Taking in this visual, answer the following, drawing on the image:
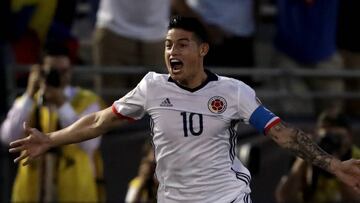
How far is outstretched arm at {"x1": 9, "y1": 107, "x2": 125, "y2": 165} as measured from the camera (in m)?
7.75

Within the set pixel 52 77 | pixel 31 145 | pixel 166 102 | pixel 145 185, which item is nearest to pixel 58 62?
pixel 52 77

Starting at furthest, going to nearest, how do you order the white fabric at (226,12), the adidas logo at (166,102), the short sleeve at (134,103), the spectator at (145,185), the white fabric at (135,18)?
1. the white fabric at (226,12)
2. the white fabric at (135,18)
3. the spectator at (145,185)
4. the short sleeve at (134,103)
5. the adidas logo at (166,102)

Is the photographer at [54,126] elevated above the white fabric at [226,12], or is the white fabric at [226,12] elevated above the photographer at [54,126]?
the white fabric at [226,12]

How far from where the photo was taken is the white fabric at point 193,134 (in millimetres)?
7578

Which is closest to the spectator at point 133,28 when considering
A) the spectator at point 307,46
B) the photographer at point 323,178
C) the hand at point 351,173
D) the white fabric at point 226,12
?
the white fabric at point 226,12

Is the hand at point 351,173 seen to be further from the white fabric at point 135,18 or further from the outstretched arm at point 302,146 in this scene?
the white fabric at point 135,18

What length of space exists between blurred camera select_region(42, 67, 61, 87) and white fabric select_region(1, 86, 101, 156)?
7.7 inches

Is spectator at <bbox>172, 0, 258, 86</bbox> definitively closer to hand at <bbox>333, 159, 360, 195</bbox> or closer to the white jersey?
the white jersey

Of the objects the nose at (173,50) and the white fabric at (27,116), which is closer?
the nose at (173,50)

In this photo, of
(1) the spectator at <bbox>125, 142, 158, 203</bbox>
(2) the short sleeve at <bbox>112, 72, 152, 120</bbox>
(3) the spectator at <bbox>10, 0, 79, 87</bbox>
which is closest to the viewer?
(2) the short sleeve at <bbox>112, 72, 152, 120</bbox>

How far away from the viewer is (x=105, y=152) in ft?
38.0

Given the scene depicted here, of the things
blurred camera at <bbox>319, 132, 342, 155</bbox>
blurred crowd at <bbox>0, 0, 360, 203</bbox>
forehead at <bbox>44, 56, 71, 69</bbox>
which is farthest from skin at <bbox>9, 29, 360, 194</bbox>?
blurred crowd at <bbox>0, 0, 360, 203</bbox>

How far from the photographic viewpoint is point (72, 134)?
7840mm

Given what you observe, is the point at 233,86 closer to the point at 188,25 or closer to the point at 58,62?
the point at 188,25
